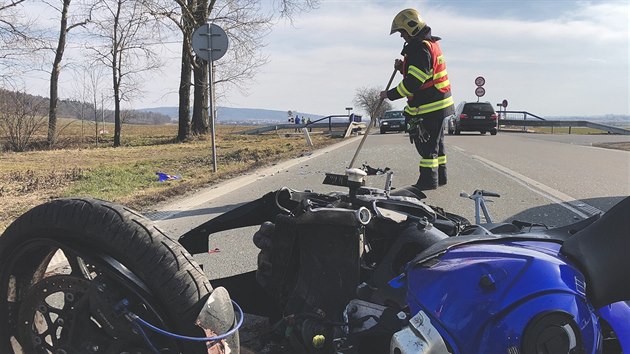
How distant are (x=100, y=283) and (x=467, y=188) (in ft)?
22.4

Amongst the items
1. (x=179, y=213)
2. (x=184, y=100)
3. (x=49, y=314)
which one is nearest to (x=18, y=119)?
(x=184, y=100)

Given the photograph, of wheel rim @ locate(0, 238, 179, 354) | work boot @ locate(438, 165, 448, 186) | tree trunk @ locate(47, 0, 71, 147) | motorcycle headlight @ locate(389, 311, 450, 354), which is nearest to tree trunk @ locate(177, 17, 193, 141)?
tree trunk @ locate(47, 0, 71, 147)

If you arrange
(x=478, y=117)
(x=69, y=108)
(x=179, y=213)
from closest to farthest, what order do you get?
(x=179, y=213) → (x=478, y=117) → (x=69, y=108)

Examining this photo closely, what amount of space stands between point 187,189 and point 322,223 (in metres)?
6.36

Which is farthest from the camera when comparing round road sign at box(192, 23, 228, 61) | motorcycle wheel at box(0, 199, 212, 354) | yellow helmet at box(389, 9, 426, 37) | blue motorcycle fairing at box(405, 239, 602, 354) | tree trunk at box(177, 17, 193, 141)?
tree trunk at box(177, 17, 193, 141)

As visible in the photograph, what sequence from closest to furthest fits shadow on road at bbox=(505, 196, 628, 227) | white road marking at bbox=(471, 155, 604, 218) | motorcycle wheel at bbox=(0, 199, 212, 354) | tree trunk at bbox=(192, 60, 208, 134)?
motorcycle wheel at bbox=(0, 199, 212, 354) < shadow on road at bbox=(505, 196, 628, 227) < white road marking at bbox=(471, 155, 604, 218) < tree trunk at bbox=(192, 60, 208, 134)

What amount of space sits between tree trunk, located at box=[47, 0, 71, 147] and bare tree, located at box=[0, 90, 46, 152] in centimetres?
157

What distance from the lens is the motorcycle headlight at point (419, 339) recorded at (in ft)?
4.97

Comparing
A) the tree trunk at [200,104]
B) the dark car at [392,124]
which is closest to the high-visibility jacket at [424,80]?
the tree trunk at [200,104]

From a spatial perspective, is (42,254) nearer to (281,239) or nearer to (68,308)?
(68,308)

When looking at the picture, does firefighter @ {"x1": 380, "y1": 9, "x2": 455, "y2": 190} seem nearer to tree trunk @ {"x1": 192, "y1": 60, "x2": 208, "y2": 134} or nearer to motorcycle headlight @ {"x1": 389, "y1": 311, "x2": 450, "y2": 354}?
motorcycle headlight @ {"x1": 389, "y1": 311, "x2": 450, "y2": 354}

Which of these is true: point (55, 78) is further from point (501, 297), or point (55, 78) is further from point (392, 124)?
point (501, 297)

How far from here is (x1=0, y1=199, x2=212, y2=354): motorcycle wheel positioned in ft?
6.13

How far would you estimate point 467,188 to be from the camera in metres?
7.92
